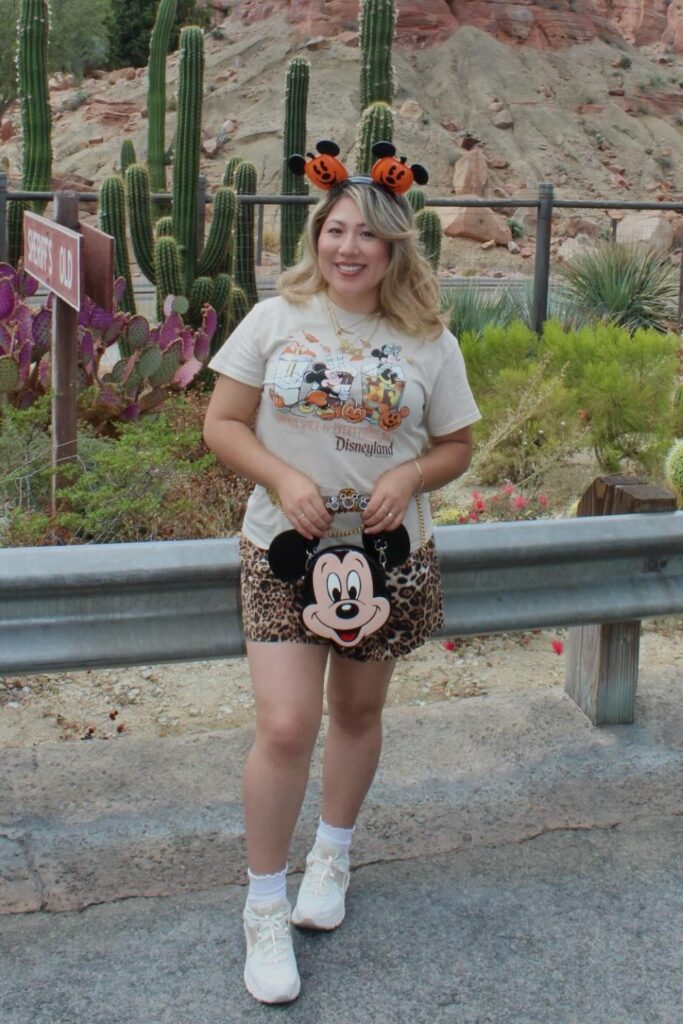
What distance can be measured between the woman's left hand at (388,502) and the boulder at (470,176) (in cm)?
4148

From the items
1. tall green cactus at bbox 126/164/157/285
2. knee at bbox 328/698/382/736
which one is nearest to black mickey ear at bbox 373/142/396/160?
knee at bbox 328/698/382/736

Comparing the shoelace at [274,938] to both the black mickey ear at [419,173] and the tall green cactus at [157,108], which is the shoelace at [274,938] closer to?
the black mickey ear at [419,173]

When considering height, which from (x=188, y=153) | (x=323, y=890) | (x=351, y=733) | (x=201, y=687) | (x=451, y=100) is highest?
(x=451, y=100)

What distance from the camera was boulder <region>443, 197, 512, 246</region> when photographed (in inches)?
1366

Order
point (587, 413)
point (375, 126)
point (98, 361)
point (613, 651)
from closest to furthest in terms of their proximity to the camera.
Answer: point (613, 651) → point (98, 361) → point (587, 413) → point (375, 126)

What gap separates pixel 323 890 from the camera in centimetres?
300

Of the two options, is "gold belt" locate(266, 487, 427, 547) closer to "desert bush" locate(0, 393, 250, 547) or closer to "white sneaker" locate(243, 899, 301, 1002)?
"white sneaker" locate(243, 899, 301, 1002)

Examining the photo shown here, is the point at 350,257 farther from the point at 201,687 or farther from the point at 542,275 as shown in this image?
the point at 542,275

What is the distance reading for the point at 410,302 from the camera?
2.87 metres

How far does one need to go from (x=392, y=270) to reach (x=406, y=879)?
1.48m

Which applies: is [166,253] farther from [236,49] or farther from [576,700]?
[236,49]

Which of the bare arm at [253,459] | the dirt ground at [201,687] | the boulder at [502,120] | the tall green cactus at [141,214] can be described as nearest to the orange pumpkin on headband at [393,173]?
the bare arm at [253,459]

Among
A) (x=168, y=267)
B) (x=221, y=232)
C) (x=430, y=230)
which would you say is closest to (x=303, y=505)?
(x=168, y=267)

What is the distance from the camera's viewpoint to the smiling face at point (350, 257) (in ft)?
9.25
